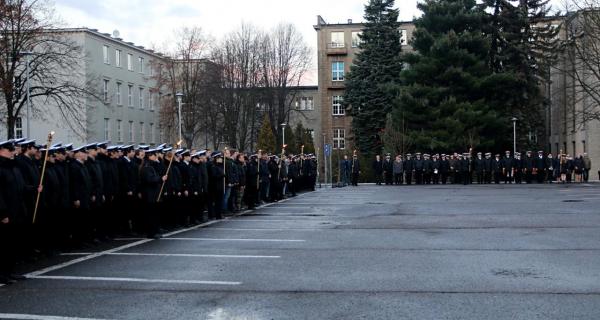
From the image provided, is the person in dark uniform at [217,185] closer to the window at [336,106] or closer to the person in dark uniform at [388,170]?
the person in dark uniform at [388,170]

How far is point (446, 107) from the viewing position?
5147cm

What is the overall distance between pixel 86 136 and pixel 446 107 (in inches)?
1189

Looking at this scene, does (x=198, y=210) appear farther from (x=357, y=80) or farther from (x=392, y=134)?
(x=357, y=80)

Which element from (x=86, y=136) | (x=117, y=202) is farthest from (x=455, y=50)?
(x=117, y=202)

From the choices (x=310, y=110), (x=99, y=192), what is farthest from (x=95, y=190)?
(x=310, y=110)

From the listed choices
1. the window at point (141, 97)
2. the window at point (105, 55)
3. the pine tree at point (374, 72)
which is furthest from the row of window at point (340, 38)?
the window at point (105, 55)

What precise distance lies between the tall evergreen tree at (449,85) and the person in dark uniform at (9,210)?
4234 centimetres

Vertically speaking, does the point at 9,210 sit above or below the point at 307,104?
below

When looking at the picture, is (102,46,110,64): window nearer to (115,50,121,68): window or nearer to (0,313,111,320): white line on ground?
(115,50,121,68): window

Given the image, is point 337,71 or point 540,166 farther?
point 337,71

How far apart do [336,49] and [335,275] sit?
72.0 m

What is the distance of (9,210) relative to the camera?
10141 millimetres

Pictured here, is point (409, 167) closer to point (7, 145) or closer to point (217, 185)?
point (217, 185)

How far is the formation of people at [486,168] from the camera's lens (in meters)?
43.1
